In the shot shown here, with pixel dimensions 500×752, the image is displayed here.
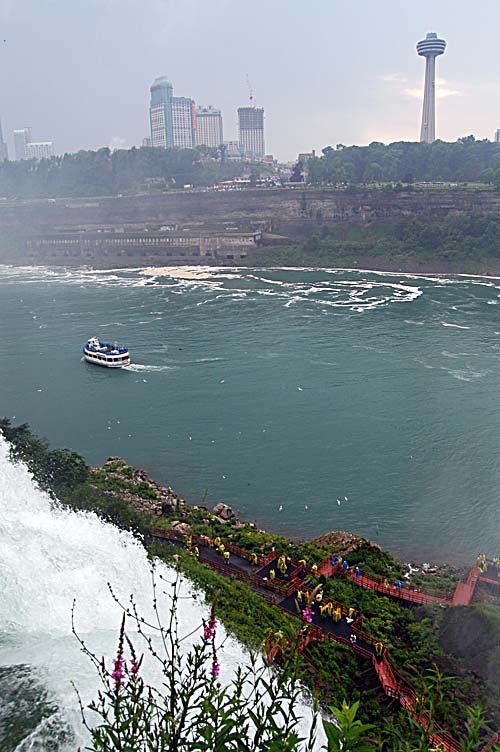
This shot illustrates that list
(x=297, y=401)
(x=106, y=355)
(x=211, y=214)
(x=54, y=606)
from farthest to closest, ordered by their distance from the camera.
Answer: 1. (x=211, y=214)
2. (x=106, y=355)
3. (x=297, y=401)
4. (x=54, y=606)

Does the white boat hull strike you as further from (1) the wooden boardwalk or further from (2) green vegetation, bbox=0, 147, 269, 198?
(2) green vegetation, bbox=0, 147, 269, 198

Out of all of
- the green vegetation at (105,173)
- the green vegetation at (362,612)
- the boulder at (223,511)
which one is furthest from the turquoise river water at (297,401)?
the green vegetation at (105,173)

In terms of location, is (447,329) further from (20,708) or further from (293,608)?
(20,708)

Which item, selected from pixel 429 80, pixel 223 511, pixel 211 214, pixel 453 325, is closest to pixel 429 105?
pixel 429 80

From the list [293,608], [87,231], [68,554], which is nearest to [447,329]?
[293,608]

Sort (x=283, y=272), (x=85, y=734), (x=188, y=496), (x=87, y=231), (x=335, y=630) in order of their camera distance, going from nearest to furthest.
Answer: (x=85, y=734)
(x=335, y=630)
(x=188, y=496)
(x=283, y=272)
(x=87, y=231)

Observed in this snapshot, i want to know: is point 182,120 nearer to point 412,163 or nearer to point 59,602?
point 412,163
